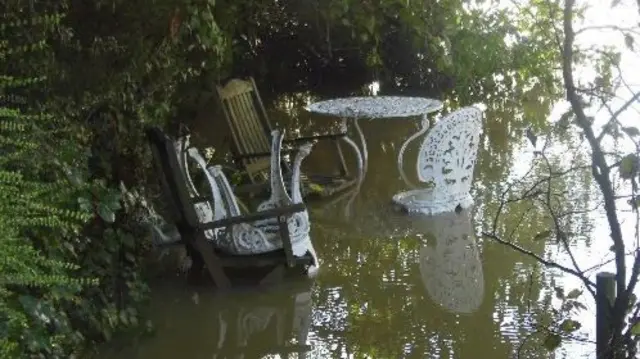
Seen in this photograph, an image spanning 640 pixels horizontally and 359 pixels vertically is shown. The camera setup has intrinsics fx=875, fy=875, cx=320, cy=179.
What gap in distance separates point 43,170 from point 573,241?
3669 millimetres

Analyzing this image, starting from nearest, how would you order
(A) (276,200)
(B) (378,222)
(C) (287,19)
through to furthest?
(A) (276,200), (B) (378,222), (C) (287,19)

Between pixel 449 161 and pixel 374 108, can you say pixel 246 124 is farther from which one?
pixel 449 161

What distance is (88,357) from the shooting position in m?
4.26

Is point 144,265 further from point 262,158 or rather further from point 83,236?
point 262,158

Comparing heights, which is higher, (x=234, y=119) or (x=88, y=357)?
(x=234, y=119)

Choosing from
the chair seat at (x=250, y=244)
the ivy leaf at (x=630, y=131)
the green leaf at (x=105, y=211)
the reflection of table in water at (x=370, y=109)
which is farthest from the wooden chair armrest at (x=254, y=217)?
the ivy leaf at (x=630, y=131)

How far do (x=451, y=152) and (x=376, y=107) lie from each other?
0.92m

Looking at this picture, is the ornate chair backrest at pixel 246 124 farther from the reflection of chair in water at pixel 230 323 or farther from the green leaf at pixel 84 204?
the green leaf at pixel 84 204

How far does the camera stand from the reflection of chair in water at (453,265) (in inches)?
203

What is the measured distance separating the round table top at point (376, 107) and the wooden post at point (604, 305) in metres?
4.28

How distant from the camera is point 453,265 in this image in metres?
5.74

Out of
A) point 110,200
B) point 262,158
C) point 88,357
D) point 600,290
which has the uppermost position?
point 262,158

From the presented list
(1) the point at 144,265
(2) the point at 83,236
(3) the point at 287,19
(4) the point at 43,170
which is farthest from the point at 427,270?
(3) the point at 287,19

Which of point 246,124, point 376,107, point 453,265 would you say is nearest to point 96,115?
point 246,124
